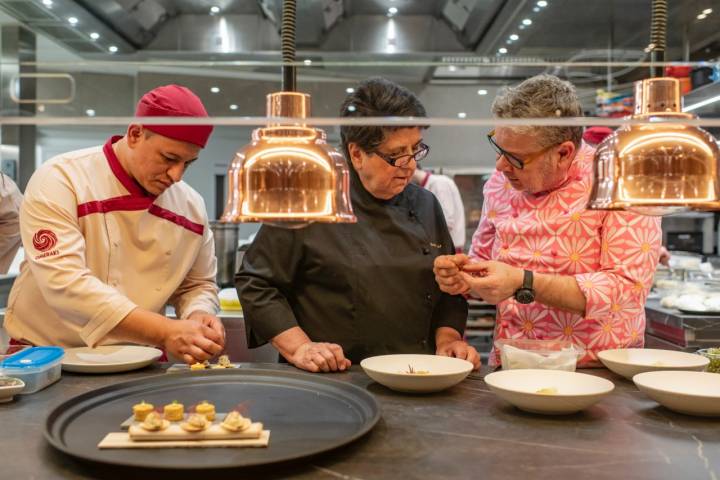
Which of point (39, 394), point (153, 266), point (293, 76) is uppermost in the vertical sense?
point (293, 76)

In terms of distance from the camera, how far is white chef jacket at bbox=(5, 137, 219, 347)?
5.95 ft

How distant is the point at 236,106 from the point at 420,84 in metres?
1.54

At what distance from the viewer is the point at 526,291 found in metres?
1.75

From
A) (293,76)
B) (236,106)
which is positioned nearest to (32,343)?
(293,76)

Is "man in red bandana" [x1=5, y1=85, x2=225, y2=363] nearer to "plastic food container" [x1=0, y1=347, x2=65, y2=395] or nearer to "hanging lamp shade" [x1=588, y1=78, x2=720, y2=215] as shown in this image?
"plastic food container" [x1=0, y1=347, x2=65, y2=395]

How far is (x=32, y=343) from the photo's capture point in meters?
2.05

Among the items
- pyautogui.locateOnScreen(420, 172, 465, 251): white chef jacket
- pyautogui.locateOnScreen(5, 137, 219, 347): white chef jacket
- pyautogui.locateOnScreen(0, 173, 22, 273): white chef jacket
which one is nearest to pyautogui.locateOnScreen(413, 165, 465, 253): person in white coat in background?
pyautogui.locateOnScreen(420, 172, 465, 251): white chef jacket

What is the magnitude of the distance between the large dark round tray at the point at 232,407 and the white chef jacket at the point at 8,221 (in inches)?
70.2

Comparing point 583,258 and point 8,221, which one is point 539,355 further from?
point 8,221

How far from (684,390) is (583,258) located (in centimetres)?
56

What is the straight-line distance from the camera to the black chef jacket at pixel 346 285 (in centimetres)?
196

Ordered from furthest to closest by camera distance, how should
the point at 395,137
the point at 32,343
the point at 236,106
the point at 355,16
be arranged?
the point at 236,106 < the point at 355,16 < the point at 32,343 < the point at 395,137

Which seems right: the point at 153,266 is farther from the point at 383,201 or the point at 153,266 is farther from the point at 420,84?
the point at 420,84

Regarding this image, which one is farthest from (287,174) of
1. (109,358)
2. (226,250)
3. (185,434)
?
(226,250)
